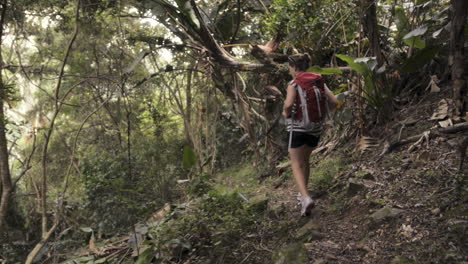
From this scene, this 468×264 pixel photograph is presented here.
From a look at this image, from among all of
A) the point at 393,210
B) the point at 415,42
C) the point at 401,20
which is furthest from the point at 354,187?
the point at 401,20

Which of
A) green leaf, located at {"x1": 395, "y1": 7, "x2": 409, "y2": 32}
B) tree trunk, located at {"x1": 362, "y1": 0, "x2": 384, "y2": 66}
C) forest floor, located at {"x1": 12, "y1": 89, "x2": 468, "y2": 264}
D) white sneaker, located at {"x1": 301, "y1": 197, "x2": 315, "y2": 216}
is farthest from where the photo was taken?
green leaf, located at {"x1": 395, "y1": 7, "x2": 409, "y2": 32}

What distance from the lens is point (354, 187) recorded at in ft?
12.2

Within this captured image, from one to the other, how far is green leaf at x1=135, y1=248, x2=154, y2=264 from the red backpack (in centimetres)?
183

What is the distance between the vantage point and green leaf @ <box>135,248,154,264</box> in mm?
3695

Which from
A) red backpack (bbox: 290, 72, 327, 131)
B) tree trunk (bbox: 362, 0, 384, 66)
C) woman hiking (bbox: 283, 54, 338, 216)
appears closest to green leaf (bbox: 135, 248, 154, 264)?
woman hiking (bbox: 283, 54, 338, 216)

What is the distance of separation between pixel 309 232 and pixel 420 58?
2429 millimetres

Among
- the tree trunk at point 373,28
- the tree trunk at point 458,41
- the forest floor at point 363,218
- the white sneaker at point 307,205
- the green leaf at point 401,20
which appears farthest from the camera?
the green leaf at point 401,20

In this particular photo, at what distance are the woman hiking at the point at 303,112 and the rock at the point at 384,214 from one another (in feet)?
2.17

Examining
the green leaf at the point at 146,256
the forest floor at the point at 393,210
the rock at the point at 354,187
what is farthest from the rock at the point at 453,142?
the green leaf at the point at 146,256

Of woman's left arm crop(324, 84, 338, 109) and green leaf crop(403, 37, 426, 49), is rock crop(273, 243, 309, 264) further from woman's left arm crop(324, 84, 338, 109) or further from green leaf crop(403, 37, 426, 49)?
green leaf crop(403, 37, 426, 49)

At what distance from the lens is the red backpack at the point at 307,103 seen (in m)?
3.59

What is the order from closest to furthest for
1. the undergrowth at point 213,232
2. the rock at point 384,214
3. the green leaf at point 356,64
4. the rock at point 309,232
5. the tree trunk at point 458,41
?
1. the rock at point 384,214
2. the rock at point 309,232
3. the tree trunk at point 458,41
4. the undergrowth at point 213,232
5. the green leaf at point 356,64

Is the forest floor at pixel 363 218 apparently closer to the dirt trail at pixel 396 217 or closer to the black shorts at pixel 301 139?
the dirt trail at pixel 396 217

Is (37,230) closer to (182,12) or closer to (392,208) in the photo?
(182,12)
